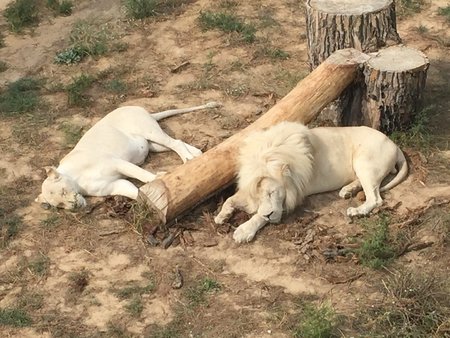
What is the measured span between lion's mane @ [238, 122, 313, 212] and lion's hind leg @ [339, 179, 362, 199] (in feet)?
1.09

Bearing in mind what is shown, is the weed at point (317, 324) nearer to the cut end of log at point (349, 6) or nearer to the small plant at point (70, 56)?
the cut end of log at point (349, 6)

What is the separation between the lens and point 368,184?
19.3 ft

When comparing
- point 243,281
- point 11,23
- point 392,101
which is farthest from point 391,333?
point 11,23

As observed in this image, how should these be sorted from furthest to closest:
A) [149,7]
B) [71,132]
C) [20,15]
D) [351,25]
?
[20,15] → [149,7] → [71,132] → [351,25]

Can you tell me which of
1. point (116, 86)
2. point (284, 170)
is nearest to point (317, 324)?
point (284, 170)

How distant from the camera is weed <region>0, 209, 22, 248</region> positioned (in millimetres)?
Answer: 5875

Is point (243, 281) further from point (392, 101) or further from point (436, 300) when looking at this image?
point (392, 101)

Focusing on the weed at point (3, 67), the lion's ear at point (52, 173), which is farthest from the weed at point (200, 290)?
the weed at point (3, 67)

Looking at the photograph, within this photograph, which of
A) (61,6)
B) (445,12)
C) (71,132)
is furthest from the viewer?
(61,6)

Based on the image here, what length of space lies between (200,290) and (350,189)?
1585 mm

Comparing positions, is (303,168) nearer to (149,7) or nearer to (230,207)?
(230,207)

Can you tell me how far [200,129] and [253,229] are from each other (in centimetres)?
178

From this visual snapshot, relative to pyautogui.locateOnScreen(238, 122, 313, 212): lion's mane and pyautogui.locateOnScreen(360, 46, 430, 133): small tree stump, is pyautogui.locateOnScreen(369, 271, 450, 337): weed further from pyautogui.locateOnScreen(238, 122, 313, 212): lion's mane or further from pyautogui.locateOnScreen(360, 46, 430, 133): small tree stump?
pyautogui.locateOnScreen(360, 46, 430, 133): small tree stump

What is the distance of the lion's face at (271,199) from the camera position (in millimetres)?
5617
